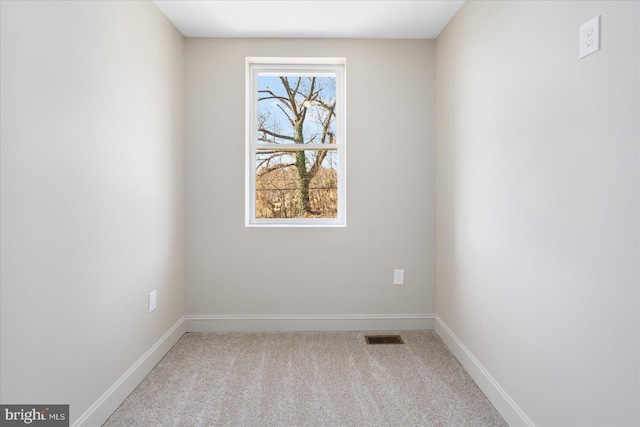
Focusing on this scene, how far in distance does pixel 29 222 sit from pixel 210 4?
1794mm

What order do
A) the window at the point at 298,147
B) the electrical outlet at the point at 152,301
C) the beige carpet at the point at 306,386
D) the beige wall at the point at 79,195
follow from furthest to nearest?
the window at the point at 298,147, the electrical outlet at the point at 152,301, the beige carpet at the point at 306,386, the beige wall at the point at 79,195

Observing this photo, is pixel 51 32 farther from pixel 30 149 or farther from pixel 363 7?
pixel 363 7

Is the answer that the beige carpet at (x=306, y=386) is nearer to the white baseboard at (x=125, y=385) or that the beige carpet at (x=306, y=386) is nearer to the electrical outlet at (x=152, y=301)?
the white baseboard at (x=125, y=385)

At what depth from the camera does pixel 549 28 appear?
1.54 m

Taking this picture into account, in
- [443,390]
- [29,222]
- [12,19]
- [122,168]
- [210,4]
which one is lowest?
[443,390]

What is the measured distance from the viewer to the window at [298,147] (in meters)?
3.15

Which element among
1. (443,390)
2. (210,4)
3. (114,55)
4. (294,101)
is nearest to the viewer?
(114,55)

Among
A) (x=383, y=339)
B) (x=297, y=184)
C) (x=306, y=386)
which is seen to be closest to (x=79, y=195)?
(x=306, y=386)

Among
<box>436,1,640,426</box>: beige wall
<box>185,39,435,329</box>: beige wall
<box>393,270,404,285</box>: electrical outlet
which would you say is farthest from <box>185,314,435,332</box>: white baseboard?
<box>436,1,640,426</box>: beige wall

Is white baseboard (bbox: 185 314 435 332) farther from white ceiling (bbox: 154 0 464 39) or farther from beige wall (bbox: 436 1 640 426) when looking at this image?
white ceiling (bbox: 154 0 464 39)

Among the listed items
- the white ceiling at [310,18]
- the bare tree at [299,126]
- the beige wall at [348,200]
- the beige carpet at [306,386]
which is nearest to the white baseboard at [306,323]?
the beige wall at [348,200]

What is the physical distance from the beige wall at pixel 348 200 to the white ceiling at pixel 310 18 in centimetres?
11

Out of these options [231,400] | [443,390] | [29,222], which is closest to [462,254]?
[443,390]

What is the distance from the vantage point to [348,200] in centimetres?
303
